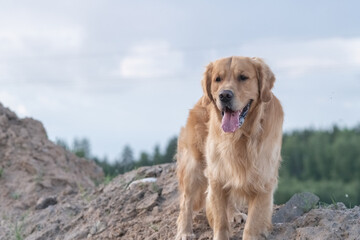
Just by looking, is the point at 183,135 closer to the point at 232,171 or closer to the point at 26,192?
the point at 232,171

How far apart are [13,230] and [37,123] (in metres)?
4.07

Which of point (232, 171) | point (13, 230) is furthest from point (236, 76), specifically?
point (13, 230)

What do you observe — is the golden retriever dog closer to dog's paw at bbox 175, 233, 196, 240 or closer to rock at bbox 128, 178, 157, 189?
dog's paw at bbox 175, 233, 196, 240

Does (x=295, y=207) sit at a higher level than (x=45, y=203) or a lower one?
higher

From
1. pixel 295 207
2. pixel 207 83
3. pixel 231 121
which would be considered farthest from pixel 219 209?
pixel 207 83

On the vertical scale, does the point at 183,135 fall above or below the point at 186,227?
above

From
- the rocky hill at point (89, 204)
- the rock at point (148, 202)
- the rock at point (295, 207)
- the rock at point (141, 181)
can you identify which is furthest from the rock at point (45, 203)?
the rock at point (295, 207)

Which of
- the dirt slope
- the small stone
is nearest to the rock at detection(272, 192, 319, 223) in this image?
the small stone

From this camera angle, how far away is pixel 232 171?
6.71 metres

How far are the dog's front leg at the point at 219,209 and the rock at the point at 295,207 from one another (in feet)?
2.85

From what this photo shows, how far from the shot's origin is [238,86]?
634 centimetres

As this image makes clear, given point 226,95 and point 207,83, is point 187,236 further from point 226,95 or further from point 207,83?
point 226,95

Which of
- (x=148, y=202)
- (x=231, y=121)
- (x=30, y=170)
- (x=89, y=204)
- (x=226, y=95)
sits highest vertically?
(x=226, y=95)

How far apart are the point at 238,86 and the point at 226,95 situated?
0.22 meters
